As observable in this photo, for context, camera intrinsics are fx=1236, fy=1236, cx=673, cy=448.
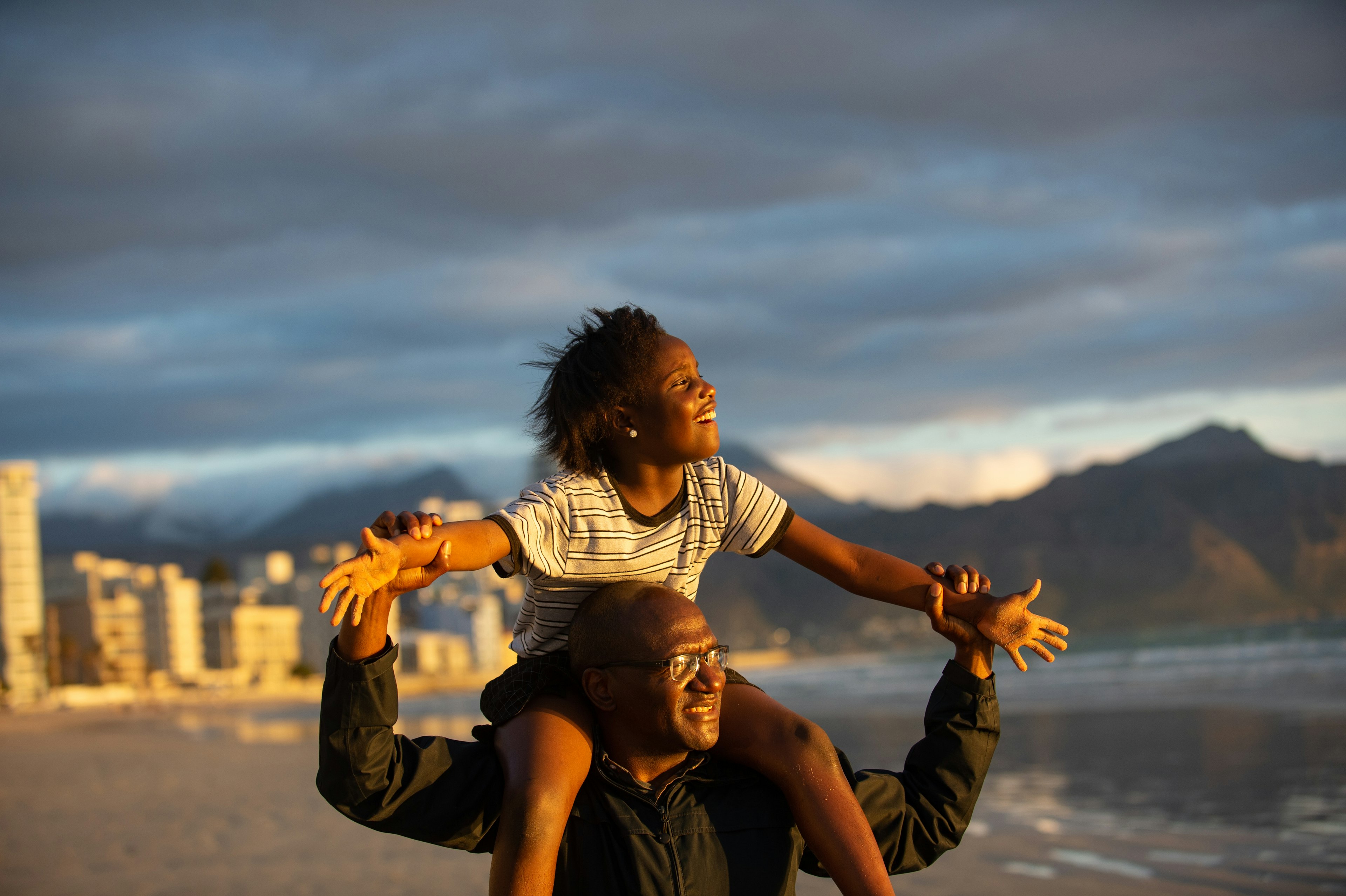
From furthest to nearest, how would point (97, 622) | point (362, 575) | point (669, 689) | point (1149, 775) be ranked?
point (97, 622) < point (1149, 775) < point (669, 689) < point (362, 575)

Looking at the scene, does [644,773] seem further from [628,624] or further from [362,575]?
[362,575]

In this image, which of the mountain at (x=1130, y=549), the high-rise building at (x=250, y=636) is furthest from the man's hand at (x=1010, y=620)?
the mountain at (x=1130, y=549)

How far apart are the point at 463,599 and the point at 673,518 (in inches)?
3708

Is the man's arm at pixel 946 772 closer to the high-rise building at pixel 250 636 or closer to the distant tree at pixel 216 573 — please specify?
the high-rise building at pixel 250 636

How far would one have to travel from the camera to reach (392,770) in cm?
236

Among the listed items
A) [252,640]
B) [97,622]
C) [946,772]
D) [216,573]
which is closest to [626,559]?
[946,772]

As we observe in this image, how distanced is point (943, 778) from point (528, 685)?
0.94 m

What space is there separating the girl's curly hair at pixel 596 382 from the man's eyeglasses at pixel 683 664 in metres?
0.54

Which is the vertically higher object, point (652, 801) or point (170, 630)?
point (652, 801)

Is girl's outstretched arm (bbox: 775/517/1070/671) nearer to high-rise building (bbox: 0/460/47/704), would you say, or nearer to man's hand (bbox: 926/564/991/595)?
man's hand (bbox: 926/564/991/595)

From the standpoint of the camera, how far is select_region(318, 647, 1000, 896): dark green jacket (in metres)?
2.29

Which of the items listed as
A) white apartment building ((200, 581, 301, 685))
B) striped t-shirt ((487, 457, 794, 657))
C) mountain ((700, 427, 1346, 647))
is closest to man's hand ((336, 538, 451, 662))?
striped t-shirt ((487, 457, 794, 657))

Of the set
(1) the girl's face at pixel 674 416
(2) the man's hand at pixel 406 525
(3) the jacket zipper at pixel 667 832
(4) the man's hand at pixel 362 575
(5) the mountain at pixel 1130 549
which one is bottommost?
(5) the mountain at pixel 1130 549

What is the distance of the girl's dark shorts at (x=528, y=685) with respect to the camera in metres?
2.67
